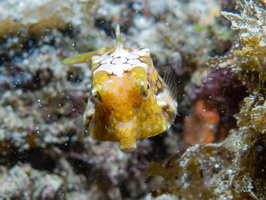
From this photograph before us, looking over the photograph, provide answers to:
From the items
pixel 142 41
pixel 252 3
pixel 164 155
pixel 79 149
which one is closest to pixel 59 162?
pixel 79 149

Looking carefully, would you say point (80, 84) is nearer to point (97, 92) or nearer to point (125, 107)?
point (97, 92)

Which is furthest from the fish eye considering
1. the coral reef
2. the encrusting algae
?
Result: the coral reef

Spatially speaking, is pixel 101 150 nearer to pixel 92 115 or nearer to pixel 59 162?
pixel 59 162

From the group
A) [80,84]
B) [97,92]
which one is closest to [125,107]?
[97,92]

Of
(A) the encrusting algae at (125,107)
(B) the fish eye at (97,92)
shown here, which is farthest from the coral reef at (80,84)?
(B) the fish eye at (97,92)

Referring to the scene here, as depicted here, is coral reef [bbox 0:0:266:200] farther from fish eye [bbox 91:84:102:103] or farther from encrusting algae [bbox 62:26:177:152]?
fish eye [bbox 91:84:102:103]

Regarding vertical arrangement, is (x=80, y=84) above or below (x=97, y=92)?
below

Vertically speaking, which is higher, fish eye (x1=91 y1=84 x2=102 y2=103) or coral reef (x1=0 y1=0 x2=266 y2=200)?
fish eye (x1=91 y1=84 x2=102 y2=103)

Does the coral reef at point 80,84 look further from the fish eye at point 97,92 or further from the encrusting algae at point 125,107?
the fish eye at point 97,92

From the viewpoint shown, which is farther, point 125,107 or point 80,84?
point 80,84

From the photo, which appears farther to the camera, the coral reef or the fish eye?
the coral reef

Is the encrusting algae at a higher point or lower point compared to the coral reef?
higher

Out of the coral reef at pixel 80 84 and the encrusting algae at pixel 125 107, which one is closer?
the encrusting algae at pixel 125 107
